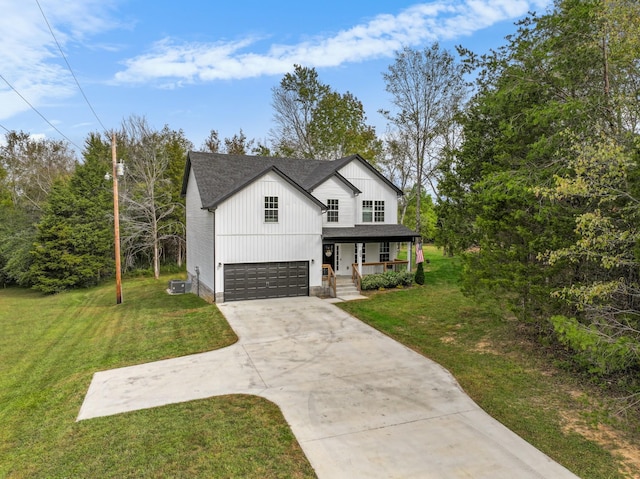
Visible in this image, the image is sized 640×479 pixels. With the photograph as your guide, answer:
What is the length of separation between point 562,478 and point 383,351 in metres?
5.79

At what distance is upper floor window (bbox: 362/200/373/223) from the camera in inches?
875

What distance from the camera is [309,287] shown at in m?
18.7

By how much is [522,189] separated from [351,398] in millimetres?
6090

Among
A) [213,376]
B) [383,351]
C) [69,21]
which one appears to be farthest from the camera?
[69,21]

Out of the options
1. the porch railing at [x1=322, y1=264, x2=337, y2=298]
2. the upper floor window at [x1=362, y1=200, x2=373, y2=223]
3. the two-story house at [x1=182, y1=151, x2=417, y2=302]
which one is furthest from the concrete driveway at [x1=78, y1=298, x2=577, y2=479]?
the upper floor window at [x1=362, y1=200, x2=373, y2=223]

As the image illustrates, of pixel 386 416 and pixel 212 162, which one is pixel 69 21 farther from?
pixel 386 416

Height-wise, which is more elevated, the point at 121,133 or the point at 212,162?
the point at 121,133

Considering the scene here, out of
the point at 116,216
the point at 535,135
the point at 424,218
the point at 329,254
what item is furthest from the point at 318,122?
the point at 535,135

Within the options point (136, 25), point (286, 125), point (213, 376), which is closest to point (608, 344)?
point (213, 376)

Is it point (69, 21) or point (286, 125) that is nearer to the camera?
point (69, 21)

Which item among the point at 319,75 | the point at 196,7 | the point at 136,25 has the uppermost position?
the point at 319,75

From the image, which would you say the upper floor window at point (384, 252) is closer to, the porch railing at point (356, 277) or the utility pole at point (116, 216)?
the porch railing at point (356, 277)

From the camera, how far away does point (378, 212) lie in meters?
22.6

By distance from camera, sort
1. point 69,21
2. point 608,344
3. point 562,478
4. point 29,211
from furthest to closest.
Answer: point 29,211, point 69,21, point 608,344, point 562,478
